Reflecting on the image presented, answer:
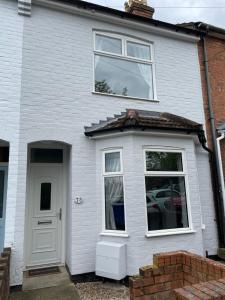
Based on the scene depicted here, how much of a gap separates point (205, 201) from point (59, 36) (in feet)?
19.6

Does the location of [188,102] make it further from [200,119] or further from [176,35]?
[176,35]

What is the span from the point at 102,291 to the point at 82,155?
9.67 feet

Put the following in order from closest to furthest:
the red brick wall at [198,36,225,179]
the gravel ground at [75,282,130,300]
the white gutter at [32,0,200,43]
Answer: the gravel ground at [75,282,130,300]
the white gutter at [32,0,200,43]
the red brick wall at [198,36,225,179]

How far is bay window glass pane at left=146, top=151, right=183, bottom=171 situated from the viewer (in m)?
5.90

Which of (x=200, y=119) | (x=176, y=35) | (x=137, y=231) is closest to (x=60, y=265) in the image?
(x=137, y=231)

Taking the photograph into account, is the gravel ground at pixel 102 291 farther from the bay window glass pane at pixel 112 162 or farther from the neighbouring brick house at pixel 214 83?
the neighbouring brick house at pixel 214 83

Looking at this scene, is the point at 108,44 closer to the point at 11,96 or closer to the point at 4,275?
the point at 11,96

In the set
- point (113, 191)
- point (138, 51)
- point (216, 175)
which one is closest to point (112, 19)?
point (138, 51)

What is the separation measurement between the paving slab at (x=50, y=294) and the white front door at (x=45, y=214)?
1160 millimetres

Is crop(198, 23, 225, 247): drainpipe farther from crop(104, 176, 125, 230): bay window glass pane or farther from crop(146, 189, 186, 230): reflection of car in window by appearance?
crop(104, 176, 125, 230): bay window glass pane

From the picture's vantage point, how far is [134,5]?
7.92m

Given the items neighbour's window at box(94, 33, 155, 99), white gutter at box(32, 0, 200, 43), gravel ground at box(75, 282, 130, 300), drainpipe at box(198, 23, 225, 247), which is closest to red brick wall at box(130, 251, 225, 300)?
gravel ground at box(75, 282, 130, 300)

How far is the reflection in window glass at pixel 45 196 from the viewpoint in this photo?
629 centimetres

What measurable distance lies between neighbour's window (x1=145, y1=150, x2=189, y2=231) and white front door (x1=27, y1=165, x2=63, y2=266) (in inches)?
93.1
